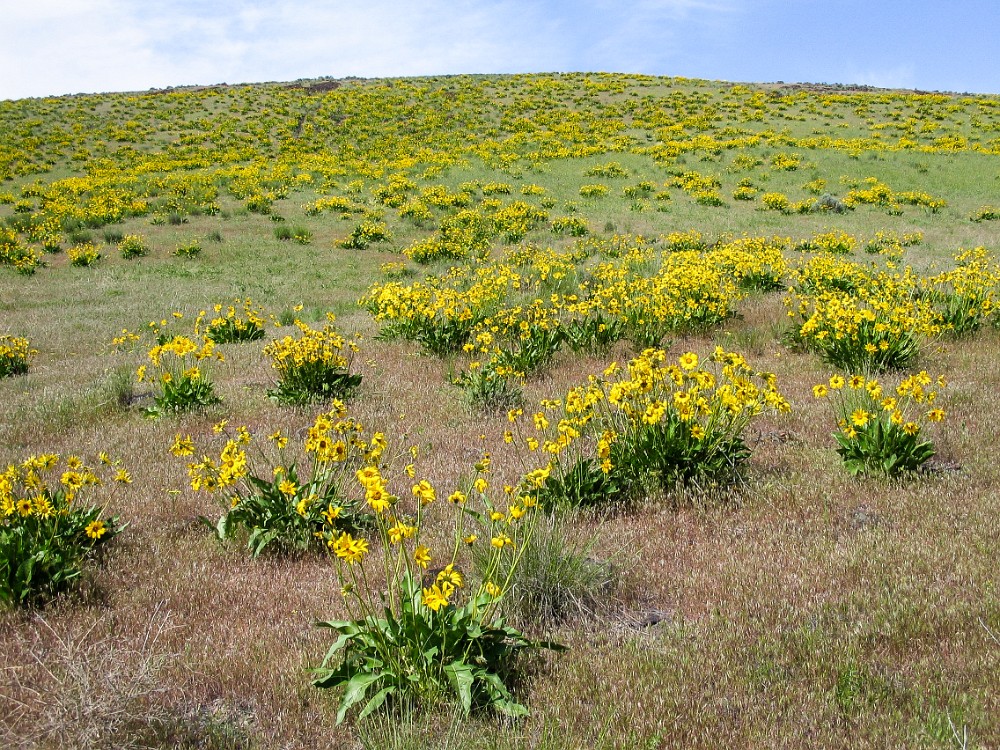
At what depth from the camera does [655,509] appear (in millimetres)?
4180

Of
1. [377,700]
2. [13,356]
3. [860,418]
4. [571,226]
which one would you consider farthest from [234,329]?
[571,226]

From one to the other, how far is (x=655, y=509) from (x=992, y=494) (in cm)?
204

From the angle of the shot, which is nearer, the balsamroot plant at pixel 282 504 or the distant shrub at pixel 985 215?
the balsamroot plant at pixel 282 504

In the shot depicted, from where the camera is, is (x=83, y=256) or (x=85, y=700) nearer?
(x=85, y=700)

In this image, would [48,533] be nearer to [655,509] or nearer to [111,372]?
[655,509]

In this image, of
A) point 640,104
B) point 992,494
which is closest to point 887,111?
point 640,104

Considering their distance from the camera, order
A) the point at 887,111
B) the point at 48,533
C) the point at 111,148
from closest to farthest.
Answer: the point at 48,533
the point at 111,148
the point at 887,111

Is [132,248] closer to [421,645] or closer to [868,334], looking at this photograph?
[868,334]

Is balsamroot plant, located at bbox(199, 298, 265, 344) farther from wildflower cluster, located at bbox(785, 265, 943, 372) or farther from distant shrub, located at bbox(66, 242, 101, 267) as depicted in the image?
distant shrub, located at bbox(66, 242, 101, 267)

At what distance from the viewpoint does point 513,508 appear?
9.04 ft

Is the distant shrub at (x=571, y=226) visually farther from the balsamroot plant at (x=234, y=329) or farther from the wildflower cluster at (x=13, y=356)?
the wildflower cluster at (x=13, y=356)

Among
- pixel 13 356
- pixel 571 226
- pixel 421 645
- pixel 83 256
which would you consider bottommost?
pixel 421 645

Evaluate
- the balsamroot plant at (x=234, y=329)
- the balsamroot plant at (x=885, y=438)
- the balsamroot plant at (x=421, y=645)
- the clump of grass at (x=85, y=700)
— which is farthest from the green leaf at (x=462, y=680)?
the balsamroot plant at (x=234, y=329)

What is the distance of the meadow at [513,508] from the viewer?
100 inches
